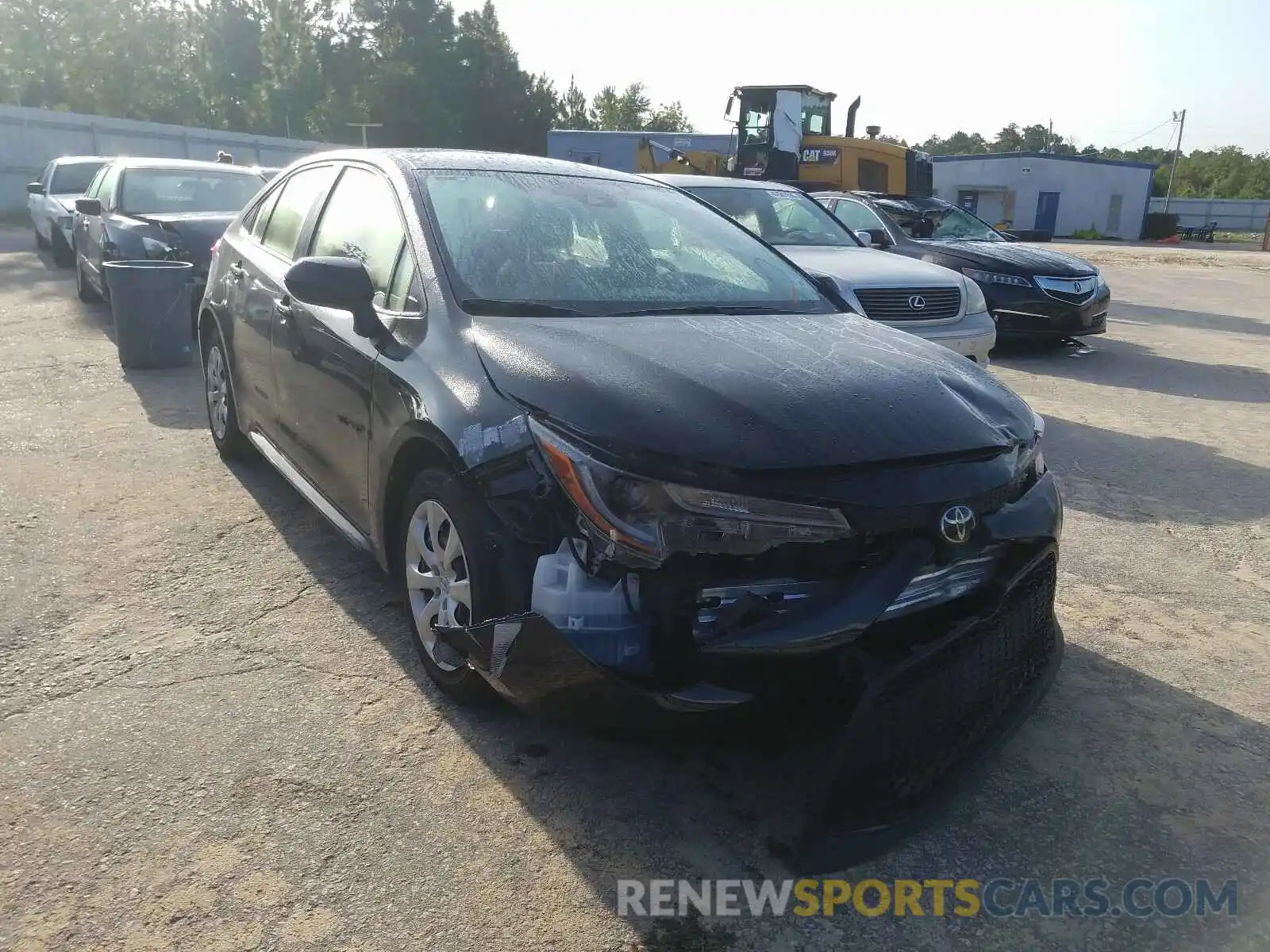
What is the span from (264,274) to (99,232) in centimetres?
593

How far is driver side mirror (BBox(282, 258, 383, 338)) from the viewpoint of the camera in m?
3.24

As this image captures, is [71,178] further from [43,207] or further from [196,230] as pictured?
[196,230]

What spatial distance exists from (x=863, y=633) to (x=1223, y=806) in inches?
50.3

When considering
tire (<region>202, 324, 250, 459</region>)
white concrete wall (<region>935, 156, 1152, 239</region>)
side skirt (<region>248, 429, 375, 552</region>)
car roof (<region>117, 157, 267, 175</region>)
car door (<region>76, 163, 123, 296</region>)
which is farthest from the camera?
white concrete wall (<region>935, 156, 1152, 239</region>)

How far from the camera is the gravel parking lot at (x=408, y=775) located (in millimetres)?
2264

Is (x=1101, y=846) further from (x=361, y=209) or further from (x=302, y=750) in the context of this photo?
(x=361, y=209)

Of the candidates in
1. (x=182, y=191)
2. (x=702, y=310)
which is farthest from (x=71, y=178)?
(x=702, y=310)

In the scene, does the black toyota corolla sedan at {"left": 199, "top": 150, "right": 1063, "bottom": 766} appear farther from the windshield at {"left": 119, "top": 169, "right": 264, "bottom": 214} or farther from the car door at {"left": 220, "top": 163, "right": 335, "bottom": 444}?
the windshield at {"left": 119, "top": 169, "right": 264, "bottom": 214}

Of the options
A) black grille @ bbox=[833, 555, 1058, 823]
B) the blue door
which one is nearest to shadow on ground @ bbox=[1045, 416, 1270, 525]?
black grille @ bbox=[833, 555, 1058, 823]

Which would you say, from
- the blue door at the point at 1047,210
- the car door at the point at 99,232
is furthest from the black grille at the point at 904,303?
the blue door at the point at 1047,210

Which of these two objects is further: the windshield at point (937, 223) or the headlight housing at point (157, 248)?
the windshield at point (937, 223)

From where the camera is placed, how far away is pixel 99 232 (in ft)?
30.0
